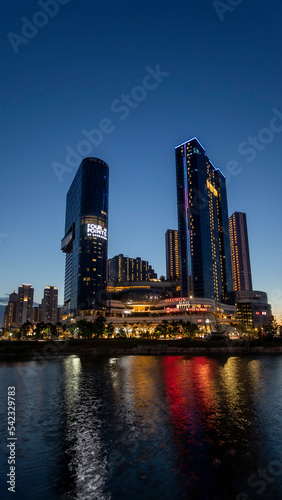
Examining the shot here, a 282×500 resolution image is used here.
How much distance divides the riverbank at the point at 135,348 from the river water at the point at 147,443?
2996 inches

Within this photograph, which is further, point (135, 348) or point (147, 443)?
point (135, 348)

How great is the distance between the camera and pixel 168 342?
134875mm

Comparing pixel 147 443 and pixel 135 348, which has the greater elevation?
pixel 147 443

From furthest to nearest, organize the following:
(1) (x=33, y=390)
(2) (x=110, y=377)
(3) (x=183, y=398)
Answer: (2) (x=110, y=377)
(1) (x=33, y=390)
(3) (x=183, y=398)

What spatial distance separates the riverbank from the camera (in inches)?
4756

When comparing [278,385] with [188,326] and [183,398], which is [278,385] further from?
[188,326]

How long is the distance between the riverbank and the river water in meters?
76.1

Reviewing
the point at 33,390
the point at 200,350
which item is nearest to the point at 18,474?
the point at 33,390

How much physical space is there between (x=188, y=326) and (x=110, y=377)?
362 ft

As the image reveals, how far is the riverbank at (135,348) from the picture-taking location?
121 m

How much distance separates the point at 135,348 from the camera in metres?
133

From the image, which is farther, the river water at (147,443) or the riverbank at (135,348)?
the riverbank at (135,348)

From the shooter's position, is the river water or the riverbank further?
the riverbank

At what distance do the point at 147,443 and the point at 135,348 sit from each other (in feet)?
366
